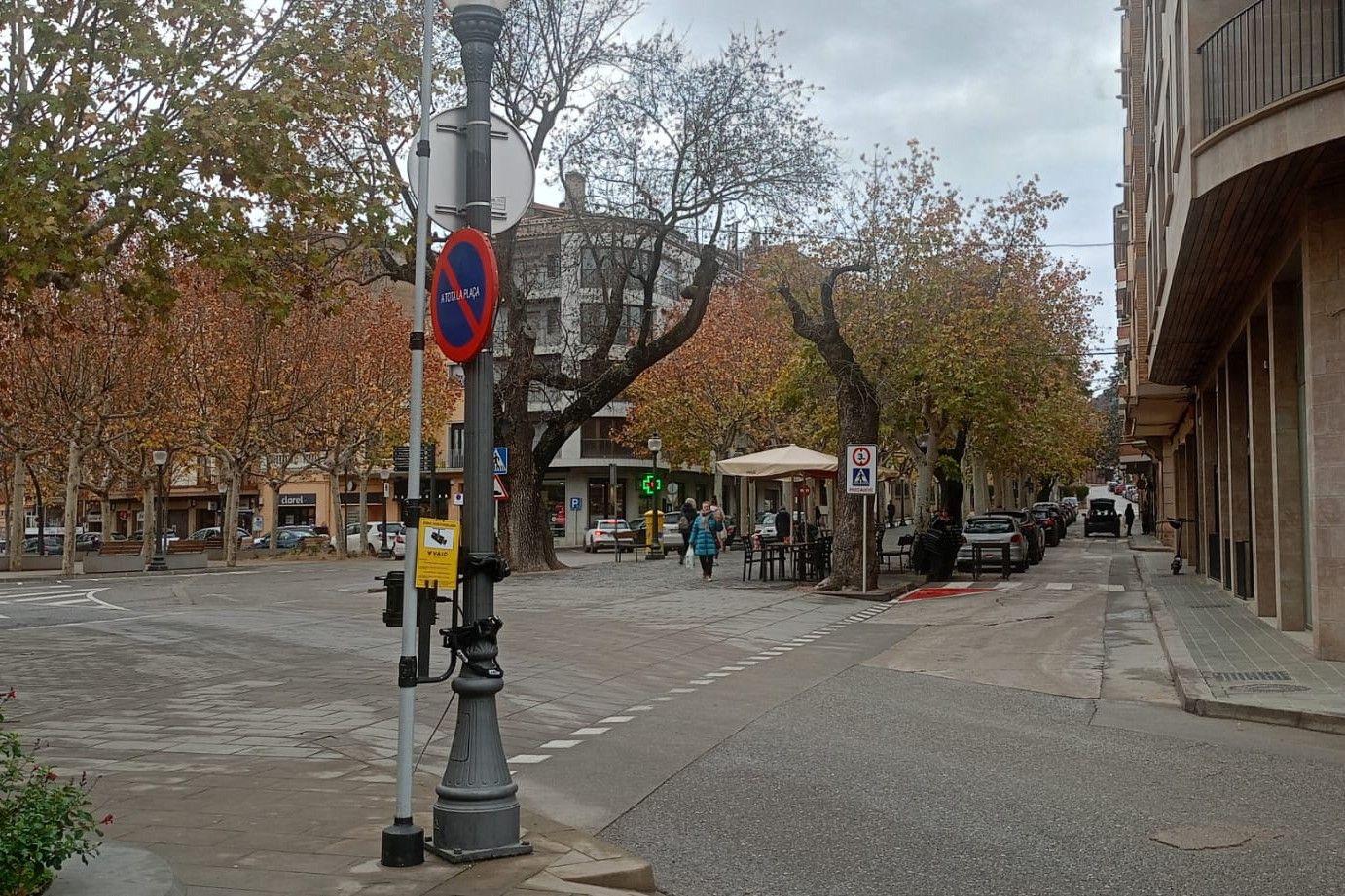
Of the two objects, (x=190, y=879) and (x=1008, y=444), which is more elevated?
(x=1008, y=444)

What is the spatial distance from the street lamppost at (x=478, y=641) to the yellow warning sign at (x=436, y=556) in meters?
0.09

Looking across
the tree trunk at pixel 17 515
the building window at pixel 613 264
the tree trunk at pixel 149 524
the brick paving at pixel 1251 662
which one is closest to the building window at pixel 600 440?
the tree trunk at pixel 149 524

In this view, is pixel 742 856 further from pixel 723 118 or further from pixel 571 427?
pixel 571 427

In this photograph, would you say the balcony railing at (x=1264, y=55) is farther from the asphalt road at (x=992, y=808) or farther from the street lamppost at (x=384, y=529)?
the street lamppost at (x=384, y=529)

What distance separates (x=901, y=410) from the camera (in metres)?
31.5

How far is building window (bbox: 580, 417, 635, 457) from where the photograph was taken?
65.5 metres

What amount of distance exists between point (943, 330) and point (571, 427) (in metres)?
9.59

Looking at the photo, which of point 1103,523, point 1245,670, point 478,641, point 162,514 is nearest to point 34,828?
point 478,641

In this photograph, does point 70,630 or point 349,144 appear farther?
point 349,144

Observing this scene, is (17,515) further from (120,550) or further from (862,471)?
(862,471)

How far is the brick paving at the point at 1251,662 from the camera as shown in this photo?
34.5ft

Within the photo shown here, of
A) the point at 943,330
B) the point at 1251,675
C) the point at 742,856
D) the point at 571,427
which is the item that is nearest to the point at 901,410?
the point at 943,330

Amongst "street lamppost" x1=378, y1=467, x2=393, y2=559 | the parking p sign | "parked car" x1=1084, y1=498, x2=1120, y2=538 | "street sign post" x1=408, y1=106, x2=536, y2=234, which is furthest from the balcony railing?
"parked car" x1=1084, y1=498, x2=1120, y2=538

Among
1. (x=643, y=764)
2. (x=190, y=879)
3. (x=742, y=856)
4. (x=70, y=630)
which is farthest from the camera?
(x=70, y=630)
